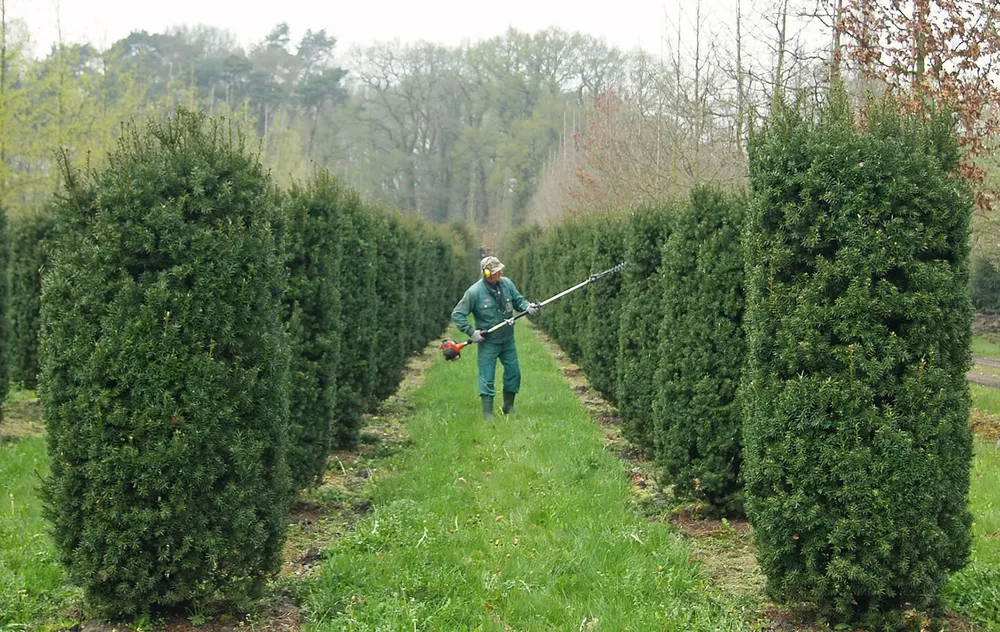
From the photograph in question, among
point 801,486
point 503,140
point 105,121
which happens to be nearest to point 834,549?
point 801,486

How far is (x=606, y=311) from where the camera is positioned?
12336mm

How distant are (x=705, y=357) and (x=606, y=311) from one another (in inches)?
237

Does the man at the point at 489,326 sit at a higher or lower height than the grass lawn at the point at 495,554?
higher

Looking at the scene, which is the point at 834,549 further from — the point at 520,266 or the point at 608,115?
the point at 520,266

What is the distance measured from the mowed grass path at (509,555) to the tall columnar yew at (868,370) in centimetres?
73

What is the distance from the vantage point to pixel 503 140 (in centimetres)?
5994

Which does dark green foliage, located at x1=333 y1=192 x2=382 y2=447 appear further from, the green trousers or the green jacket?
the green trousers

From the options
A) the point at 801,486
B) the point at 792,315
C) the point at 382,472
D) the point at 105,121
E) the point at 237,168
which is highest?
the point at 105,121

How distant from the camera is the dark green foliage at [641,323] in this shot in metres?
8.09

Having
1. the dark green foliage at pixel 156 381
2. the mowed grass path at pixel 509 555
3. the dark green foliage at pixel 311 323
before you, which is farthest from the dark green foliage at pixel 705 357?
the dark green foliage at pixel 156 381

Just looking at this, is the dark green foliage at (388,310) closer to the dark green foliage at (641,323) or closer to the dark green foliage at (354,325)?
the dark green foliage at (354,325)

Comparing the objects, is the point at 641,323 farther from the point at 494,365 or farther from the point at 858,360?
the point at 858,360

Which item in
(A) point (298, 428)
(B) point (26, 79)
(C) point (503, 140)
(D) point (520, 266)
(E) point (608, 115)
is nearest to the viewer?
(A) point (298, 428)

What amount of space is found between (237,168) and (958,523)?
404 centimetres
